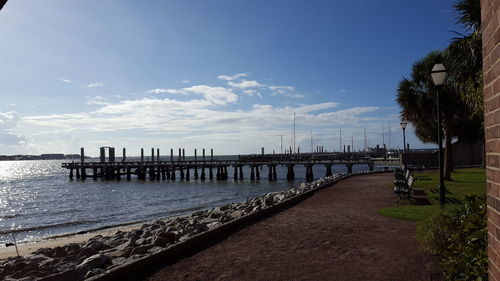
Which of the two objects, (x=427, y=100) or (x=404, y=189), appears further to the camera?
(x=427, y=100)

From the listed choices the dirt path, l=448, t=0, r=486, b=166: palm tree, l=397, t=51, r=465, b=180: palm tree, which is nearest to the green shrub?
the dirt path

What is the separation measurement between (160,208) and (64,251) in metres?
15.4

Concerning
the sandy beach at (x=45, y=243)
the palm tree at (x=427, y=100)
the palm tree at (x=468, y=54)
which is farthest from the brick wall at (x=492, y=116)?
the palm tree at (x=427, y=100)

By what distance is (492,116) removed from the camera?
222cm

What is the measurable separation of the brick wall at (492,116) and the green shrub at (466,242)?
1.14 metres

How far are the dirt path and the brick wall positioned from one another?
2.98 metres

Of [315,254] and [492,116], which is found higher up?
[492,116]

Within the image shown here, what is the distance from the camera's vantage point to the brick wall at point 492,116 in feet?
6.88

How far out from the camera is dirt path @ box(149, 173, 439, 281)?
5.34 metres

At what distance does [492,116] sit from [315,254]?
4682 mm

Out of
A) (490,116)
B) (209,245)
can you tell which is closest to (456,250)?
(490,116)

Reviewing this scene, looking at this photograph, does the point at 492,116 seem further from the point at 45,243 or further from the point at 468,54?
the point at 45,243

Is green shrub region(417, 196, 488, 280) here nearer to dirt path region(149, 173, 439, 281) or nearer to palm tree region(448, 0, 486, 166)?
dirt path region(149, 173, 439, 281)

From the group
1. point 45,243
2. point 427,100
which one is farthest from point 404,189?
point 45,243
